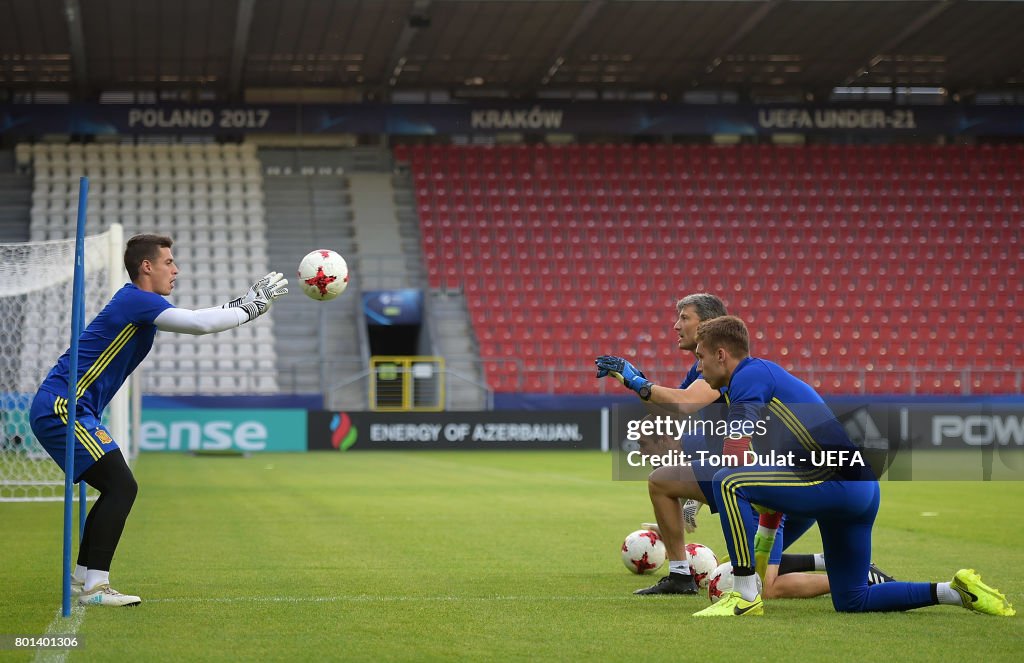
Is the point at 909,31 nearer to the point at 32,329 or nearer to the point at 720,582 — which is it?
the point at 32,329

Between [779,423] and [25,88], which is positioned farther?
[25,88]

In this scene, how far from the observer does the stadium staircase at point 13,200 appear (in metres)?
30.7

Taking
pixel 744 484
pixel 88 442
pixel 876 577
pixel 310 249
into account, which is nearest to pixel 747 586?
pixel 744 484

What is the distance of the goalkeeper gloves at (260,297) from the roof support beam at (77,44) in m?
20.7

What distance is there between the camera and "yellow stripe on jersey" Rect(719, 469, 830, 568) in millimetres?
6555

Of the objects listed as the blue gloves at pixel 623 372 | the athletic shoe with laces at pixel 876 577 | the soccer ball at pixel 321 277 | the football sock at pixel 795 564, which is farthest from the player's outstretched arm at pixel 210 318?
the athletic shoe with laces at pixel 876 577

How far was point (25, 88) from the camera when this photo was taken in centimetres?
3244

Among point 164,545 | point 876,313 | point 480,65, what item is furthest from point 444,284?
point 164,545

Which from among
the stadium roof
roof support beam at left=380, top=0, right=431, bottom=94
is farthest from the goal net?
roof support beam at left=380, top=0, right=431, bottom=94

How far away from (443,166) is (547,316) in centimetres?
549

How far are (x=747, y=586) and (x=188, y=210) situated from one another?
2708cm

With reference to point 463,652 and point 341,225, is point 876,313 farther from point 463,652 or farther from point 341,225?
point 463,652

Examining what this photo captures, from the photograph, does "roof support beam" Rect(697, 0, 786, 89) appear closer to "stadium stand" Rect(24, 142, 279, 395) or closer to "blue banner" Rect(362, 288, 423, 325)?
"blue banner" Rect(362, 288, 423, 325)

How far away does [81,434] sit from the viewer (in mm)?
7074
